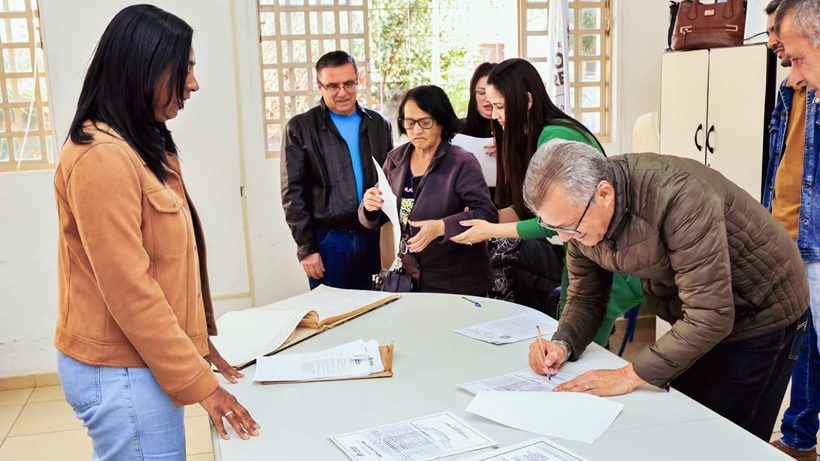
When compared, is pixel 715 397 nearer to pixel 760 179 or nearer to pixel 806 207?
pixel 806 207

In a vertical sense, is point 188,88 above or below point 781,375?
above

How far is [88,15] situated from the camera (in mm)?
3902

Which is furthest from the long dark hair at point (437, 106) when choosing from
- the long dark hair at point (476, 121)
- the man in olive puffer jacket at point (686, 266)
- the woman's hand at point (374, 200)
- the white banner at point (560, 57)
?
the white banner at point (560, 57)

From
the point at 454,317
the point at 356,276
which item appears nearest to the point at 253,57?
the point at 356,276

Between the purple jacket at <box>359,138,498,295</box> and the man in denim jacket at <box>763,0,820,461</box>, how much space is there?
104 centimetres

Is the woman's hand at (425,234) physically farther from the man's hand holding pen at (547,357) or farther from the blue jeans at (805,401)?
the blue jeans at (805,401)

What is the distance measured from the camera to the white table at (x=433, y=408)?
4.83 ft

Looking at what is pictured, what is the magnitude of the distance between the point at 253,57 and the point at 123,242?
9.93ft

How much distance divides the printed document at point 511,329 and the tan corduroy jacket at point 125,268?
895 millimetres

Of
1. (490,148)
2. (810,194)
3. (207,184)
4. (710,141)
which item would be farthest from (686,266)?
(207,184)

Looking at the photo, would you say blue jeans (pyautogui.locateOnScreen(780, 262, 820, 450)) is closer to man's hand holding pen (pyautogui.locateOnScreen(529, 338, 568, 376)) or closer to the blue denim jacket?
the blue denim jacket

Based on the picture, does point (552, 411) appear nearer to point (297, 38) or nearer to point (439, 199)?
point (439, 199)

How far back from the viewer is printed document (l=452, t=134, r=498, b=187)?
328cm

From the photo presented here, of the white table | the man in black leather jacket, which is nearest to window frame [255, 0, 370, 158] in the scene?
the man in black leather jacket
